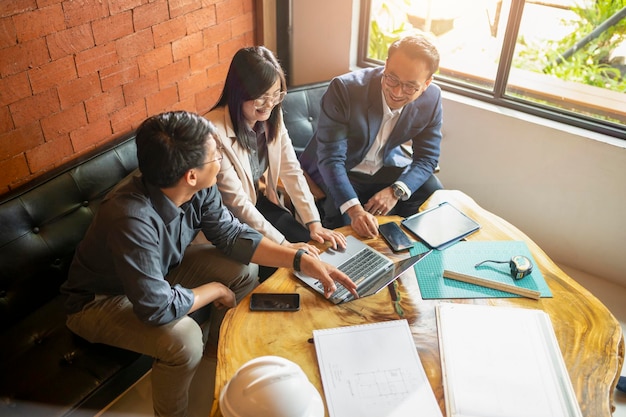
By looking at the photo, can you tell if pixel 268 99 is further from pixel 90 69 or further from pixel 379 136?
pixel 90 69

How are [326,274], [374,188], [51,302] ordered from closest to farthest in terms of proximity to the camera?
1. [326,274]
2. [51,302]
3. [374,188]

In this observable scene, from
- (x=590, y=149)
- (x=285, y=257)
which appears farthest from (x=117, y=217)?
(x=590, y=149)

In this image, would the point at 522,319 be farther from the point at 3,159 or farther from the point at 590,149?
the point at 3,159

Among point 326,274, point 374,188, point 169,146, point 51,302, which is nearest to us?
point 169,146

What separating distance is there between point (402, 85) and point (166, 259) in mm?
1037

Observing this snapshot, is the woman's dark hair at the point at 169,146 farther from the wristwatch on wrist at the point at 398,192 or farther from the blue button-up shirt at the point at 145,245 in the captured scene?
the wristwatch on wrist at the point at 398,192

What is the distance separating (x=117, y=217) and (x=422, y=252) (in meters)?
0.93

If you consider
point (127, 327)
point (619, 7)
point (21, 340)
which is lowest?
point (21, 340)

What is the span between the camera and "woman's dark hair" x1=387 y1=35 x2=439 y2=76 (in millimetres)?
1888

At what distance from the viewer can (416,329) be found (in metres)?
1.43

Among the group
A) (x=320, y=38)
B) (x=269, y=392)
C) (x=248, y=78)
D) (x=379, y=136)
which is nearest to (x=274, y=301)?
(x=269, y=392)

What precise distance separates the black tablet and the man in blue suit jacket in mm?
158

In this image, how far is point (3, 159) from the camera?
181cm

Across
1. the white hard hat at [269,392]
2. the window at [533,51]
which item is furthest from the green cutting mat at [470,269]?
the window at [533,51]
